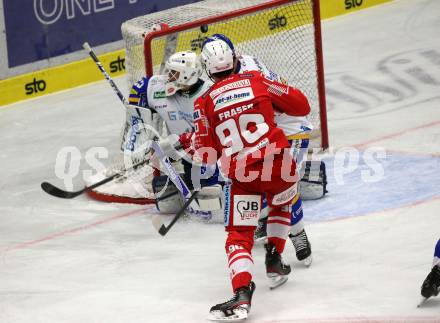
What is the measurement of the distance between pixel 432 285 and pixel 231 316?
102 cm

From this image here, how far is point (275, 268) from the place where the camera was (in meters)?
6.18

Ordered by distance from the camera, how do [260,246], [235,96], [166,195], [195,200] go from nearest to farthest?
[235,96], [260,246], [195,200], [166,195]

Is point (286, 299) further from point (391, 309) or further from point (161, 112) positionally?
point (161, 112)

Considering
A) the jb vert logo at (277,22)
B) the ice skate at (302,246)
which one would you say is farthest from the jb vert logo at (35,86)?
the ice skate at (302,246)

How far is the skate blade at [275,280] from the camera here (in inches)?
244

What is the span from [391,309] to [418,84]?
484 centimetres

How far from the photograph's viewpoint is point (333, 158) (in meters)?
8.69

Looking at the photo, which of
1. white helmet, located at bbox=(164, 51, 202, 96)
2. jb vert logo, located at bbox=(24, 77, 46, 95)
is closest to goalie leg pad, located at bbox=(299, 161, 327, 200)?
white helmet, located at bbox=(164, 51, 202, 96)

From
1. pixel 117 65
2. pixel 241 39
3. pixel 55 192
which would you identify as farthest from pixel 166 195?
pixel 117 65

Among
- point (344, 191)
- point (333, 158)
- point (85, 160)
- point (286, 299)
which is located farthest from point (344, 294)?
point (85, 160)

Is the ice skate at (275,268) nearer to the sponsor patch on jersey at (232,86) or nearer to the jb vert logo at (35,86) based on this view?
the sponsor patch on jersey at (232,86)

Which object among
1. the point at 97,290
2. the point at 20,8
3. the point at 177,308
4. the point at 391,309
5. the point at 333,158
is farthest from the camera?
the point at 20,8

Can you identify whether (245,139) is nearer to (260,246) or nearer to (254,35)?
(260,246)

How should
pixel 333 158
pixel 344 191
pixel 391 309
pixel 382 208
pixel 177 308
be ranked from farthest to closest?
pixel 333 158
pixel 344 191
pixel 382 208
pixel 177 308
pixel 391 309
